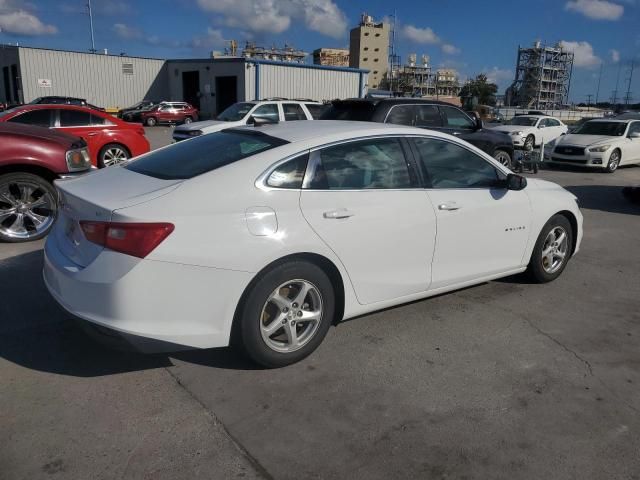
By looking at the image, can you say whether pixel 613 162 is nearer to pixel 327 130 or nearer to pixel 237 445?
pixel 327 130

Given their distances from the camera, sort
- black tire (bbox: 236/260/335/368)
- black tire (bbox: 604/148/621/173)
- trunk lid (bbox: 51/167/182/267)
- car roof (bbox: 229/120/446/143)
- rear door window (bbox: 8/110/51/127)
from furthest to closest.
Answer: black tire (bbox: 604/148/621/173)
rear door window (bbox: 8/110/51/127)
car roof (bbox: 229/120/446/143)
black tire (bbox: 236/260/335/368)
trunk lid (bbox: 51/167/182/267)

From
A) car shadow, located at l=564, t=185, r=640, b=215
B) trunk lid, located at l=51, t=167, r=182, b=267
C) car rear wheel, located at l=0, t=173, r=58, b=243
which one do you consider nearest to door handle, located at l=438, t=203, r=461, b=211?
trunk lid, located at l=51, t=167, r=182, b=267

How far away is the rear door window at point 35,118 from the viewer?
10383 millimetres

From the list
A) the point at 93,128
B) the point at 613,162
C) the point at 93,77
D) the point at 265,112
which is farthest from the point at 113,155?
the point at 93,77

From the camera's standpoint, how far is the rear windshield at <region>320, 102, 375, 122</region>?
9000mm

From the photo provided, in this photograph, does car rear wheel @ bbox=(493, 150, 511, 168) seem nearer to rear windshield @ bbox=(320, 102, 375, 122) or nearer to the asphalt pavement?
rear windshield @ bbox=(320, 102, 375, 122)

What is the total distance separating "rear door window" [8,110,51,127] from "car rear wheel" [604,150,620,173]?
14.0 m

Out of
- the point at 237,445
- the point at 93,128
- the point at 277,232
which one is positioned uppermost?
the point at 93,128

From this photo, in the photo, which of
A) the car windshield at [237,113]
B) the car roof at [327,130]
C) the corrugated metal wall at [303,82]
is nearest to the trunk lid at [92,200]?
the car roof at [327,130]

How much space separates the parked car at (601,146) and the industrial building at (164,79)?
24.3 m

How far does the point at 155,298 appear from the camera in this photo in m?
2.94

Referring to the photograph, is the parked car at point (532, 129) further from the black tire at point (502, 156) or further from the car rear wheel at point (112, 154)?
the car rear wheel at point (112, 154)

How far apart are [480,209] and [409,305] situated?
1014 millimetres

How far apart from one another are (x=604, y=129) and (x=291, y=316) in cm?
1583
